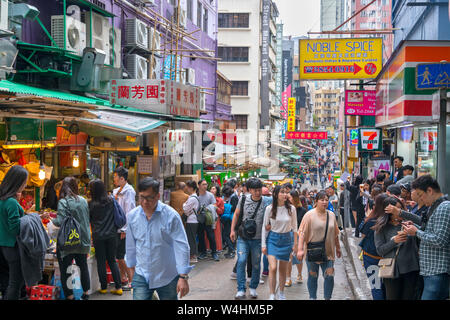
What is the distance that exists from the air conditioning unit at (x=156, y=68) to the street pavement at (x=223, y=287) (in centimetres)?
806

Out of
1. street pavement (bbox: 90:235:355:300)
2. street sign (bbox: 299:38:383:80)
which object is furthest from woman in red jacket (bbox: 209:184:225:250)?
street sign (bbox: 299:38:383:80)

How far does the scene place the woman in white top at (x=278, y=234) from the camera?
7.66m

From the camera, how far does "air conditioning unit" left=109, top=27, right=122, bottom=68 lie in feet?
46.7

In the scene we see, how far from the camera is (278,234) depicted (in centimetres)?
769

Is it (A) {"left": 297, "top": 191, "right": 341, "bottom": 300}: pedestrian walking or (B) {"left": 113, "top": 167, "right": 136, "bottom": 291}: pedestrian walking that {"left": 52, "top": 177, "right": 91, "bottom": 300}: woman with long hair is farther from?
(A) {"left": 297, "top": 191, "right": 341, "bottom": 300}: pedestrian walking

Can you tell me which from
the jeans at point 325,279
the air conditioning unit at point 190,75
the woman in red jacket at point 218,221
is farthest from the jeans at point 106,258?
the air conditioning unit at point 190,75

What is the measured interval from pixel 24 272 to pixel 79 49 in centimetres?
751

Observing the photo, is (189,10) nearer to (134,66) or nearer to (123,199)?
(134,66)

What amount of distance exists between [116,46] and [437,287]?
11.6 meters

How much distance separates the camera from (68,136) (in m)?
11.8

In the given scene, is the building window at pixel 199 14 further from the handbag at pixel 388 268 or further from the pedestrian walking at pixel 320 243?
the handbag at pixel 388 268

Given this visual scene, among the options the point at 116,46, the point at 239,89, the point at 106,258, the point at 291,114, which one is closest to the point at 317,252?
the point at 106,258

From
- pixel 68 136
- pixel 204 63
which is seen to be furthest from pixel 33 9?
pixel 204 63

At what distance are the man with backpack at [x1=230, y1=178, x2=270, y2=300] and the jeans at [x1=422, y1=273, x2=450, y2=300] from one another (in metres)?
3.11
